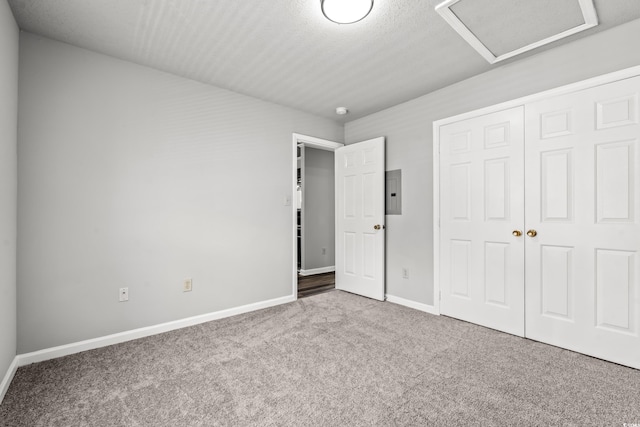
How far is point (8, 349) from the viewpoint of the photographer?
76.5 inches

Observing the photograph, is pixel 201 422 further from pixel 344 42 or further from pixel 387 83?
pixel 387 83

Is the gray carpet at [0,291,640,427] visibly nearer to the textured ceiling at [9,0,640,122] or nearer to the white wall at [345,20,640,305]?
the white wall at [345,20,640,305]

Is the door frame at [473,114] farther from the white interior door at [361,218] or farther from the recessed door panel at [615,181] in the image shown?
the white interior door at [361,218]

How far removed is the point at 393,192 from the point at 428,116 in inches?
36.7

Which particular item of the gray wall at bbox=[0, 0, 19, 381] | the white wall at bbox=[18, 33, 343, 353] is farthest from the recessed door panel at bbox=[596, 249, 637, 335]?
the gray wall at bbox=[0, 0, 19, 381]

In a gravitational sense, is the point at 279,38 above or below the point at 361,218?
above

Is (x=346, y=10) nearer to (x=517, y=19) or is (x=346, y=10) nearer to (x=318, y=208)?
(x=517, y=19)

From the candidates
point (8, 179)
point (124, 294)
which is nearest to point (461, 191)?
point (124, 294)

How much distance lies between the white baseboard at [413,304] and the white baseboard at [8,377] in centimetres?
332

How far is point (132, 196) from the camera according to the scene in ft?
8.59

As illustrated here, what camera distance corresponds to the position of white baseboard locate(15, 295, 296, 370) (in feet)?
7.23

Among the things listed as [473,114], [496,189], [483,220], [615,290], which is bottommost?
[615,290]

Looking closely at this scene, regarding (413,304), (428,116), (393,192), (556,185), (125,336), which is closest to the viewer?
(556,185)

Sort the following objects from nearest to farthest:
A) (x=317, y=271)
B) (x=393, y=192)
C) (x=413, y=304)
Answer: (x=413, y=304) < (x=393, y=192) < (x=317, y=271)
